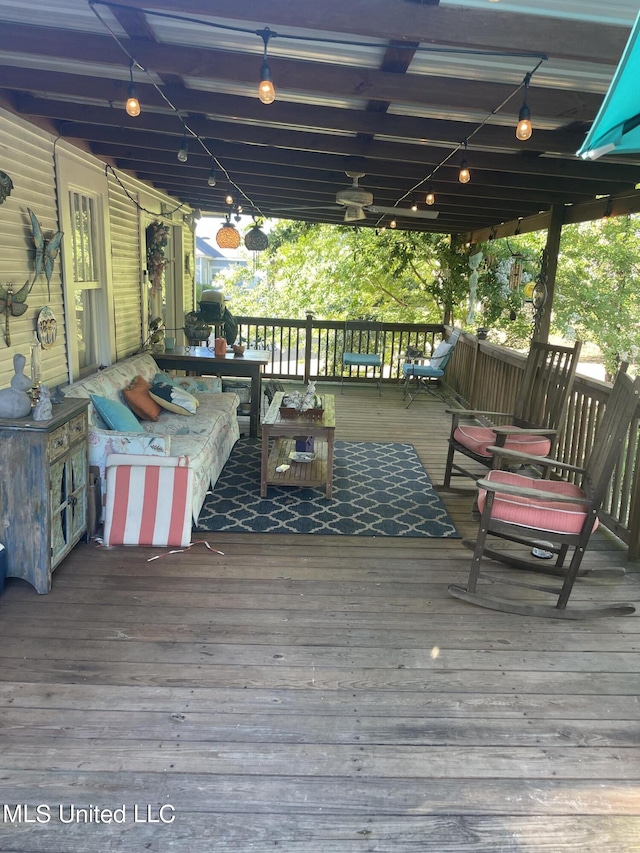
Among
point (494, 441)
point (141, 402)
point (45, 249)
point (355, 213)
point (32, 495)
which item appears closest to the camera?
point (32, 495)

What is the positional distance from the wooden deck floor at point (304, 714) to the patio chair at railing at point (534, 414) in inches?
43.0

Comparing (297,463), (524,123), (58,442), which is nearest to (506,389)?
(297,463)

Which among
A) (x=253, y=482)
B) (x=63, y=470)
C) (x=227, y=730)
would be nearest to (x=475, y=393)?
(x=253, y=482)

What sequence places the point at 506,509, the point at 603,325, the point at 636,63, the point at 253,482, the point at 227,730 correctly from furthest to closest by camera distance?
the point at 603,325, the point at 253,482, the point at 506,509, the point at 227,730, the point at 636,63

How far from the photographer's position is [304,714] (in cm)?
215

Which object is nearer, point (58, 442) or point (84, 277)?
point (58, 442)

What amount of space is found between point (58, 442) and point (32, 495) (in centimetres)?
29

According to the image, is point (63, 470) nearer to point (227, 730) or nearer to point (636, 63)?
point (227, 730)

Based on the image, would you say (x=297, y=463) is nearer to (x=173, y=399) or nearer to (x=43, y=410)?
(x=173, y=399)

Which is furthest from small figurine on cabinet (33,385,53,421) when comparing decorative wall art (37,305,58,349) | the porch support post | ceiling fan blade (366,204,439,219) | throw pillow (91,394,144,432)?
the porch support post

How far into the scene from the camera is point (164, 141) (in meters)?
4.58

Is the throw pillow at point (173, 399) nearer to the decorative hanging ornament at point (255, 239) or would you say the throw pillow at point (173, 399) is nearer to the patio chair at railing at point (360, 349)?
the decorative hanging ornament at point (255, 239)

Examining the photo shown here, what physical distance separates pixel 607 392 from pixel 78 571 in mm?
3495

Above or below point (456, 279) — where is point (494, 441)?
below
